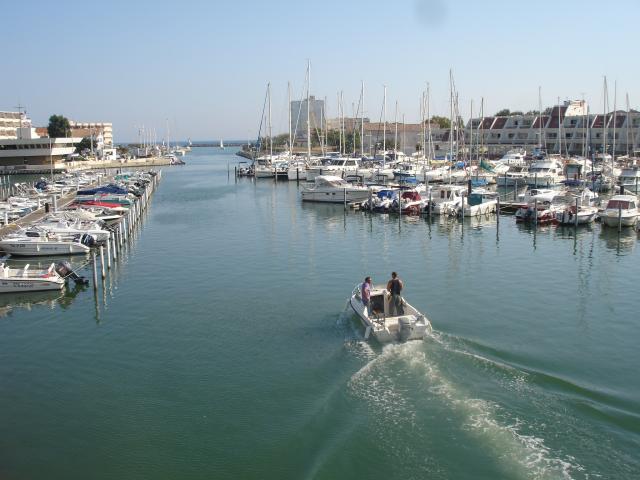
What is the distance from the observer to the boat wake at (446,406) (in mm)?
14586

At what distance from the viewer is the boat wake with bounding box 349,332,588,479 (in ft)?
47.9

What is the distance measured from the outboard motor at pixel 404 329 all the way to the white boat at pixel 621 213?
98.9 ft

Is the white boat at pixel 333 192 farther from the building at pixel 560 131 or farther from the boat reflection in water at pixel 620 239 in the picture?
the building at pixel 560 131

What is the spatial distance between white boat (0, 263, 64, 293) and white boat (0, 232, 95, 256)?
795 centimetres

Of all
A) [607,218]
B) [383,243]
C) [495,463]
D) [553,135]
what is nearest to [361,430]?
[495,463]

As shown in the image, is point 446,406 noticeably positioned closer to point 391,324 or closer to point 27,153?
point 391,324

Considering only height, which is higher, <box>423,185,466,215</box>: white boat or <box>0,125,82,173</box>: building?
<box>0,125,82,173</box>: building

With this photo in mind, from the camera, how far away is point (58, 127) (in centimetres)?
15400

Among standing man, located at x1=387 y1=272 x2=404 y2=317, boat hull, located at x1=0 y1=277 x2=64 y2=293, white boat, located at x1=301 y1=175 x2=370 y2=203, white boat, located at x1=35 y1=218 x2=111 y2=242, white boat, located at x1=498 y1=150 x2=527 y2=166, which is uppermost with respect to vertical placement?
white boat, located at x1=498 y1=150 x2=527 y2=166

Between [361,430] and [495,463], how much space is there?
134 inches

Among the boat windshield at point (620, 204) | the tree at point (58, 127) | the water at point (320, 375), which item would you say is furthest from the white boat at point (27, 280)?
the tree at point (58, 127)

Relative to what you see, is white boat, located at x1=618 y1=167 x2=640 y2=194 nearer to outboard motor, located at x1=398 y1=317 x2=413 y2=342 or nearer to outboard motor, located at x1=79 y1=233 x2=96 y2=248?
outboard motor, located at x1=79 y1=233 x2=96 y2=248

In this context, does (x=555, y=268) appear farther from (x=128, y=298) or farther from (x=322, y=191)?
(x=322, y=191)

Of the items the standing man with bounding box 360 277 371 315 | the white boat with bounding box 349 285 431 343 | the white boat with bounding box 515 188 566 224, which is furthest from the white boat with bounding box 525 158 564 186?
the white boat with bounding box 349 285 431 343
